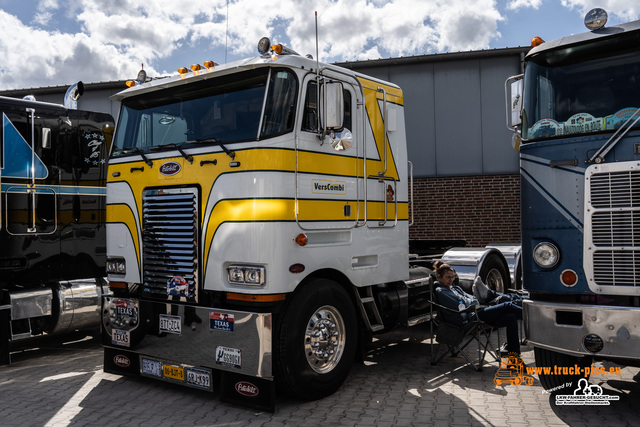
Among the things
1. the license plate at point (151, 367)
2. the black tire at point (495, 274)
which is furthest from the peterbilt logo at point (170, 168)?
the black tire at point (495, 274)

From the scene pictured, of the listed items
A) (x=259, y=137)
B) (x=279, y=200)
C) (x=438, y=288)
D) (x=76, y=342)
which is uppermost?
(x=259, y=137)

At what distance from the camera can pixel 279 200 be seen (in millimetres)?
4703

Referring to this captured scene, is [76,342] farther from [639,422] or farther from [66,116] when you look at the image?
[639,422]

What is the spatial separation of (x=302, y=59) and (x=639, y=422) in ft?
13.5

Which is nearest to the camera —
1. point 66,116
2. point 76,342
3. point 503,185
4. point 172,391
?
point 172,391

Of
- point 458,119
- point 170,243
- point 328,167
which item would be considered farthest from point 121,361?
point 458,119

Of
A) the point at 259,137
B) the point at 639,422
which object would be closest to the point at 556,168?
the point at 639,422

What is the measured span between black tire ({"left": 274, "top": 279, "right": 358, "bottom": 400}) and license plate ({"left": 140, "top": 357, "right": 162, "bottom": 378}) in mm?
1305

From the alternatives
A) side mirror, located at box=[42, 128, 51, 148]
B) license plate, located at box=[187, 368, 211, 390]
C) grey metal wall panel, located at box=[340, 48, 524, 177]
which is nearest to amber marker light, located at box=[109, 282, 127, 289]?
license plate, located at box=[187, 368, 211, 390]

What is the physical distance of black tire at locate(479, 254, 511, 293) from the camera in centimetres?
805

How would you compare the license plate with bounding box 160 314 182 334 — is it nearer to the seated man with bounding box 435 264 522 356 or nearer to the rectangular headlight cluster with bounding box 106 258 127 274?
the rectangular headlight cluster with bounding box 106 258 127 274

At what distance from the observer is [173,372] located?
Answer: 5219 millimetres

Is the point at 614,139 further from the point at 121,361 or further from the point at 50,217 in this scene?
the point at 50,217

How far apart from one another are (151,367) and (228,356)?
1118 mm
